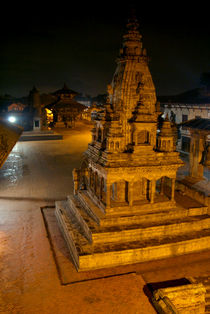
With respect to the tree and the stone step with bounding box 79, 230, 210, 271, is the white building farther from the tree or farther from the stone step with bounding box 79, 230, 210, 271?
the stone step with bounding box 79, 230, 210, 271

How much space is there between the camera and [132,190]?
10234 millimetres

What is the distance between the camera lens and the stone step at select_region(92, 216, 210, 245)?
952cm

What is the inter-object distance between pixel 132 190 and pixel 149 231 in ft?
5.48

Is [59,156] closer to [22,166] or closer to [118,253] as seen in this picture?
[22,166]

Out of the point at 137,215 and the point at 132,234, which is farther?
the point at 137,215

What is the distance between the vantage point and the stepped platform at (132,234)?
9.20 m

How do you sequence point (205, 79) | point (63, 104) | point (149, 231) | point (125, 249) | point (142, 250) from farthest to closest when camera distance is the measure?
point (63, 104), point (205, 79), point (149, 231), point (142, 250), point (125, 249)

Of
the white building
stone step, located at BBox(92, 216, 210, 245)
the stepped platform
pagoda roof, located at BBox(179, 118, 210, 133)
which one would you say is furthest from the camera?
the white building

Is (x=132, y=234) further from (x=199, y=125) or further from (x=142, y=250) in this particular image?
(x=199, y=125)

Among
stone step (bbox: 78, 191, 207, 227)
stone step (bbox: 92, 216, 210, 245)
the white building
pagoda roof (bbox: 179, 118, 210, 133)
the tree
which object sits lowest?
stone step (bbox: 92, 216, 210, 245)

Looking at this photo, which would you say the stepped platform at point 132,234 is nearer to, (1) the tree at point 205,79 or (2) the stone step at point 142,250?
(2) the stone step at point 142,250

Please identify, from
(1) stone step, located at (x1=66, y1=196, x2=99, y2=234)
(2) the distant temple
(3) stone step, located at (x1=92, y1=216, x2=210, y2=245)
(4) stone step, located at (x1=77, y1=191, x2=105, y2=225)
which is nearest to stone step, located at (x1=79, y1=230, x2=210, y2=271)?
(3) stone step, located at (x1=92, y1=216, x2=210, y2=245)

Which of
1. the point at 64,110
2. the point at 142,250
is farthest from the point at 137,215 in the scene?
the point at 64,110

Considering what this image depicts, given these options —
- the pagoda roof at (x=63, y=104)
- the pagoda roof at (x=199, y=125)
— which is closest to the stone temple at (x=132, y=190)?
the pagoda roof at (x=199, y=125)
